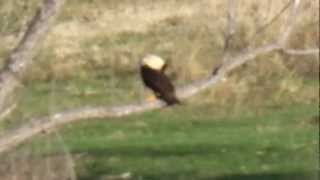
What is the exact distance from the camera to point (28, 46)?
5.15m

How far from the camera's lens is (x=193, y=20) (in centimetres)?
2248

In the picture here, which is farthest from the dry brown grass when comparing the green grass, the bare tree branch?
the bare tree branch

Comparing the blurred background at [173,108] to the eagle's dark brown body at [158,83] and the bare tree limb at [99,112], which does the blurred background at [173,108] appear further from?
the bare tree limb at [99,112]

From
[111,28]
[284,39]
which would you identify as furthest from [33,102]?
[284,39]

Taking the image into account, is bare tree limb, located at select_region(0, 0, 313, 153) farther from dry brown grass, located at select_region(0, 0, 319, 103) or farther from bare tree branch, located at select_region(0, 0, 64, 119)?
dry brown grass, located at select_region(0, 0, 319, 103)

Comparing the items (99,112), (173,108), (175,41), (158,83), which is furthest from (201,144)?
(99,112)

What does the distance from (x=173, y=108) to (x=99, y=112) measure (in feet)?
34.5

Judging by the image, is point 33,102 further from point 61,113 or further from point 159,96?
point 61,113

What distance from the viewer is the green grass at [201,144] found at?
44.2ft

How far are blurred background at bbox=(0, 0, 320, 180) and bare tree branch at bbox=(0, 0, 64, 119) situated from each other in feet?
7.22

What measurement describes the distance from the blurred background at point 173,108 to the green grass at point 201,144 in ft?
0.04

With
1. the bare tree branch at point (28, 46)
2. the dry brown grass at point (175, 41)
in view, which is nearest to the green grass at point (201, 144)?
the dry brown grass at point (175, 41)

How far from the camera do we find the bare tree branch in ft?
16.7

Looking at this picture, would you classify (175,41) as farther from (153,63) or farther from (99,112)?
(99,112)
